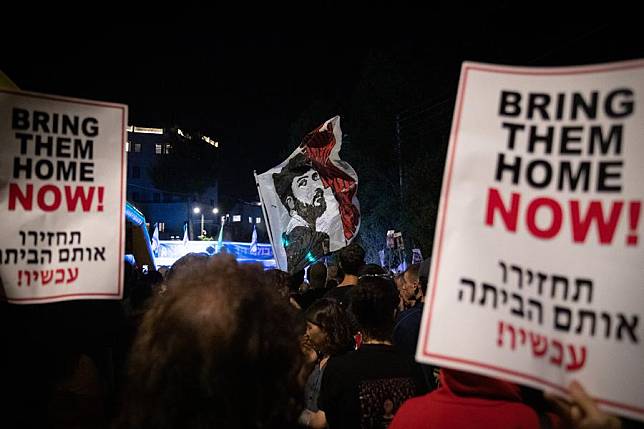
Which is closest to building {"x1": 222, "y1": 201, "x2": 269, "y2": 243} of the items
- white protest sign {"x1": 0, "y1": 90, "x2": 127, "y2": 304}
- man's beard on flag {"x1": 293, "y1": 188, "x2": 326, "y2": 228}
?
man's beard on flag {"x1": 293, "y1": 188, "x2": 326, "y2": 228}

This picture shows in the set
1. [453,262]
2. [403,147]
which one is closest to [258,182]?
[453,262]

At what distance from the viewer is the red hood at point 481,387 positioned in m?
2.47

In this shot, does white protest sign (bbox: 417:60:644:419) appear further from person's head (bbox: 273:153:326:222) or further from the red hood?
person's head (bbox: 273:153:326:222)

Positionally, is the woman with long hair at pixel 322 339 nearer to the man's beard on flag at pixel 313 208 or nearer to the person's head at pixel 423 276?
the person's head at pixel 423 276

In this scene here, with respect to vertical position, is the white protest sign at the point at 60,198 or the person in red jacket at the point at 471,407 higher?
the white protest sign at the point at 60,198

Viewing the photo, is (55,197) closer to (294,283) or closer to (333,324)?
(333,324)

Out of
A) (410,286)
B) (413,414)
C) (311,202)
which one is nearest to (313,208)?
(311,202)

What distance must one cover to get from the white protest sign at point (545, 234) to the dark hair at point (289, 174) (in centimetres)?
671

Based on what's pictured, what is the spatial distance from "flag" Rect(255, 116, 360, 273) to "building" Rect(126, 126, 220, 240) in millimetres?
66846

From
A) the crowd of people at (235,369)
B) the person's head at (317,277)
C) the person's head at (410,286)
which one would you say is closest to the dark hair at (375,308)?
the crowd of people at (235,369)

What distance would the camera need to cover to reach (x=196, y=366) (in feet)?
5.78

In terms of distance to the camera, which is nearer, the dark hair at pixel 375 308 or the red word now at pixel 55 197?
the red word now at pixel 55 197

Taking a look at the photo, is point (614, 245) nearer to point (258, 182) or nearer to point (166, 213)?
point (258, 182)

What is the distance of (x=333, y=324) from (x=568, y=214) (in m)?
2.45
